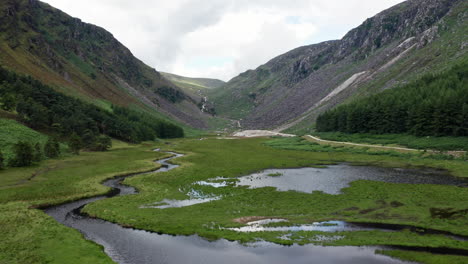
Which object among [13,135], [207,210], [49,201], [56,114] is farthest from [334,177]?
[56,114]

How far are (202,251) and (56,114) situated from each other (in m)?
119

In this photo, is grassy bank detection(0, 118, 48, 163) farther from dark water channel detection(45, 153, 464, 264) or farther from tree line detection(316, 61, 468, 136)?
tree line detection(316, 61, 468, 136)

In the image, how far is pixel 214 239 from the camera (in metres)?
34.8

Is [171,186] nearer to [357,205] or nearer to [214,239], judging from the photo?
[214,239]

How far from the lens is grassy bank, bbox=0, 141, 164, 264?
30281 millimetres

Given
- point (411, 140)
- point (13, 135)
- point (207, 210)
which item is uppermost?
point (13, 135)

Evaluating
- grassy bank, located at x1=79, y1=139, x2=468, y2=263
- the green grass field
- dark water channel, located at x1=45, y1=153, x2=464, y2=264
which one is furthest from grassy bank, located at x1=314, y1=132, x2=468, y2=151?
dark water channel, located at x1=45, y1=153, x2=464, y2=264

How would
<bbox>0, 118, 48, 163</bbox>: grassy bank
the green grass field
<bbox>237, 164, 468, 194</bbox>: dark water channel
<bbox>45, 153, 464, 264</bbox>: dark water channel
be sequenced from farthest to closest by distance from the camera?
<bbox>0, 118, 48, 163</bbox>: grassy bank
<bbox>237, 164, 468, 194</bbox>: dark water channel
the green grass field
<bbox>45, 153, 464, 264</bbox>: dark water channel

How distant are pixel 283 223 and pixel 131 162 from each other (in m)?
68.1

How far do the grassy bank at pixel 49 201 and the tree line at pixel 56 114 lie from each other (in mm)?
26269

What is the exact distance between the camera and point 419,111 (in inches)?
4055

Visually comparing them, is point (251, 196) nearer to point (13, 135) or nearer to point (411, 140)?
point (411, 140)

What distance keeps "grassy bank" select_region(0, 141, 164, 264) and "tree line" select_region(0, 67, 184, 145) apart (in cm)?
2627

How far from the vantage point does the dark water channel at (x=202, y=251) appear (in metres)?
29.5
